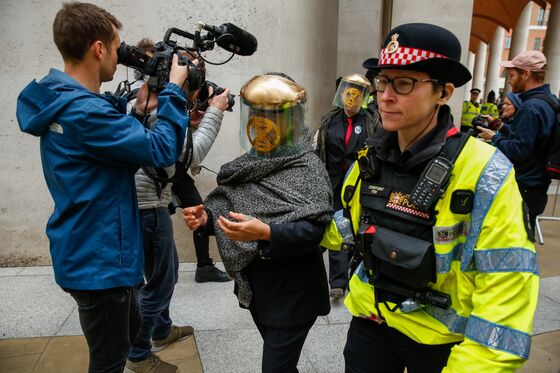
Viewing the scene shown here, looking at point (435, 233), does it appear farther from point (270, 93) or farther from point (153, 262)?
point (153, 262)

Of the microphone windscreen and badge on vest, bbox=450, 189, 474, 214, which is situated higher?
the microphone windscreen

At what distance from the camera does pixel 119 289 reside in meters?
1.90

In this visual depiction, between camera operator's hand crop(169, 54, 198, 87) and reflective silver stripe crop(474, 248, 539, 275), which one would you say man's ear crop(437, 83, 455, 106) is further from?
camera operator's hand crop(169, 54, 198, 87)

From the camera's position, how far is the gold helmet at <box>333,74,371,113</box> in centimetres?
414

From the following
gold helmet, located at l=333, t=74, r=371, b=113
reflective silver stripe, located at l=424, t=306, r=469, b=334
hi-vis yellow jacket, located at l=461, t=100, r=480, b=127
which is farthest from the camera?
hi-vis yellow jacket, located at l=461, t=100, r=480, b=127

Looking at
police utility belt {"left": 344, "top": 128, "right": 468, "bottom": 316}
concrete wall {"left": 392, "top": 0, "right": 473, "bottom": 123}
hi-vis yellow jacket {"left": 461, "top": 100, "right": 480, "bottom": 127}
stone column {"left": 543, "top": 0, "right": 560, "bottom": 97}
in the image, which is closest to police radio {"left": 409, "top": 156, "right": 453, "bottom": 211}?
police utility belt {"left": 344, "top": 128, "right": 468, "bottom": 316}

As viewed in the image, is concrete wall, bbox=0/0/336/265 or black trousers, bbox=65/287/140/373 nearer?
black trousers, bbox=65/287/140/373

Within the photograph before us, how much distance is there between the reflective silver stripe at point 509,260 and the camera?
128cm

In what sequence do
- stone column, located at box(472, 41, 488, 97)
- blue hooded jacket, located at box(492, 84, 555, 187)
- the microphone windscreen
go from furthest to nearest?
stone column, located at box(472, 41, 488, 97) < blue hooded jacket, located at box(492, 84, 555, 187) < the microphone windscreen

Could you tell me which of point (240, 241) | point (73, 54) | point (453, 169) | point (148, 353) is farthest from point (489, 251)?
point (148, 353)

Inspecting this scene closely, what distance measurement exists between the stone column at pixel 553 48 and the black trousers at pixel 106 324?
52.7ft

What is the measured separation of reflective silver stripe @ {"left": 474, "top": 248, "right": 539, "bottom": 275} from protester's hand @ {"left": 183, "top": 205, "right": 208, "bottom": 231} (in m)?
1.18

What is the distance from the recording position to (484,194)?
1338 millimetres

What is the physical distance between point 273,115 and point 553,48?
16796 mm
